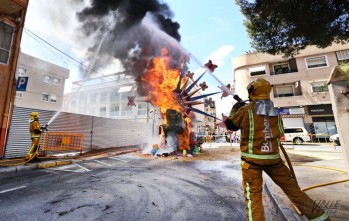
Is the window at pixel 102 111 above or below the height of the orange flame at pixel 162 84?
above

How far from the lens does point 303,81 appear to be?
23.5 metres

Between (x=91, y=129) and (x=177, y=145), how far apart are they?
6.95 metres

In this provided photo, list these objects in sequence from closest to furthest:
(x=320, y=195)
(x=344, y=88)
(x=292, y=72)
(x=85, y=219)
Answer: (x=85, y=219) < (x=320, y=195) < (x=344, y=88) < (x=292, y=72)

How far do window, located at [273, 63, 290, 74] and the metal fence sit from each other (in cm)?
1937

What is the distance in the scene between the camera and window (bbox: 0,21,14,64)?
898cm

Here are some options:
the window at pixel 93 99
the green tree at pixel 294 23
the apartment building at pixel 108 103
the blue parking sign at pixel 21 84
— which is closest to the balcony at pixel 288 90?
the apartment building at pixel 108 103

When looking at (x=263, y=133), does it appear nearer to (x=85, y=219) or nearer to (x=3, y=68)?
(x=85, y=219)

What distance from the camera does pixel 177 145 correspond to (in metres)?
12.0

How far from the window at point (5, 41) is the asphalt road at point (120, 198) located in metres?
6.72

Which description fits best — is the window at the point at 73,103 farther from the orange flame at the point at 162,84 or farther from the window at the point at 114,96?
the orange flame at the point at 162,84

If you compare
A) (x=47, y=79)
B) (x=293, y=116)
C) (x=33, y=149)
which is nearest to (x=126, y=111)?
(x=47, y=79)

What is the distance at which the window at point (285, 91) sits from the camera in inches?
957

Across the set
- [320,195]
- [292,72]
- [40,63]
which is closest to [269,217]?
[320,195]

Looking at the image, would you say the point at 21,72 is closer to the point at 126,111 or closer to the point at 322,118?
the point at 126,111
